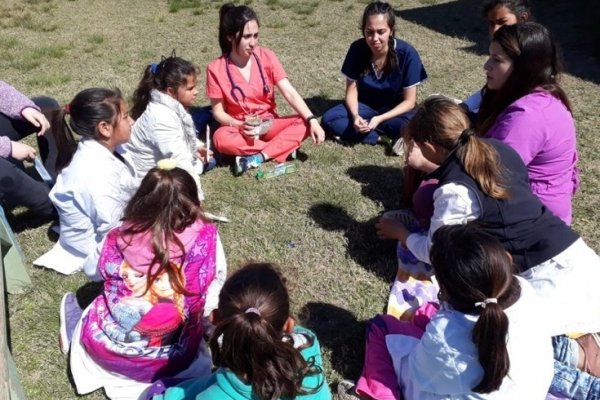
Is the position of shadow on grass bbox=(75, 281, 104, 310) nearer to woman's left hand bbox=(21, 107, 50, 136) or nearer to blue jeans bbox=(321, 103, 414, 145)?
woman's left hand bbox=(21, 107, 50, 136)

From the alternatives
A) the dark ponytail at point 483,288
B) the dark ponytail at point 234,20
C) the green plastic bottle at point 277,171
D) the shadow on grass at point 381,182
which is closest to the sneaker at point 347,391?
the dark ponytail at point 483,288

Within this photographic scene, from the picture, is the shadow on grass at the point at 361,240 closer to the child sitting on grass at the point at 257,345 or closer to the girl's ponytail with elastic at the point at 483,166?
the girl's ponytail with elastic at the point at 483,166

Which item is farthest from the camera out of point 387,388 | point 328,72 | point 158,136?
point 328,72

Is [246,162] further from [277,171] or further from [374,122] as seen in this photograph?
[374,122]

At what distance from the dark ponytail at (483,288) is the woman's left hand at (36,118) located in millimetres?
3029

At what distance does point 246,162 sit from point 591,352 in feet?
8.85

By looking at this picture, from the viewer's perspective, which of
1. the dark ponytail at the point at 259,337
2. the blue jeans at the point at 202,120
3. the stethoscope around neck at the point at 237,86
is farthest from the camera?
the blue jeans at the point at 202,120

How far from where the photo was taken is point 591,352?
2572 mm

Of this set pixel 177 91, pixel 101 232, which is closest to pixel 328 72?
pixel 177 91

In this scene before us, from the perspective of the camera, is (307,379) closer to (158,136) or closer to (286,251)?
(286,251)

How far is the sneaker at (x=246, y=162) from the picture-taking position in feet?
14.4

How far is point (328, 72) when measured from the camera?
21.1 ft

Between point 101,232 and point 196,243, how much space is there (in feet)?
3.39

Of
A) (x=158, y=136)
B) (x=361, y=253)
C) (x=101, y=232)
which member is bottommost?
(x=361, y=253)
